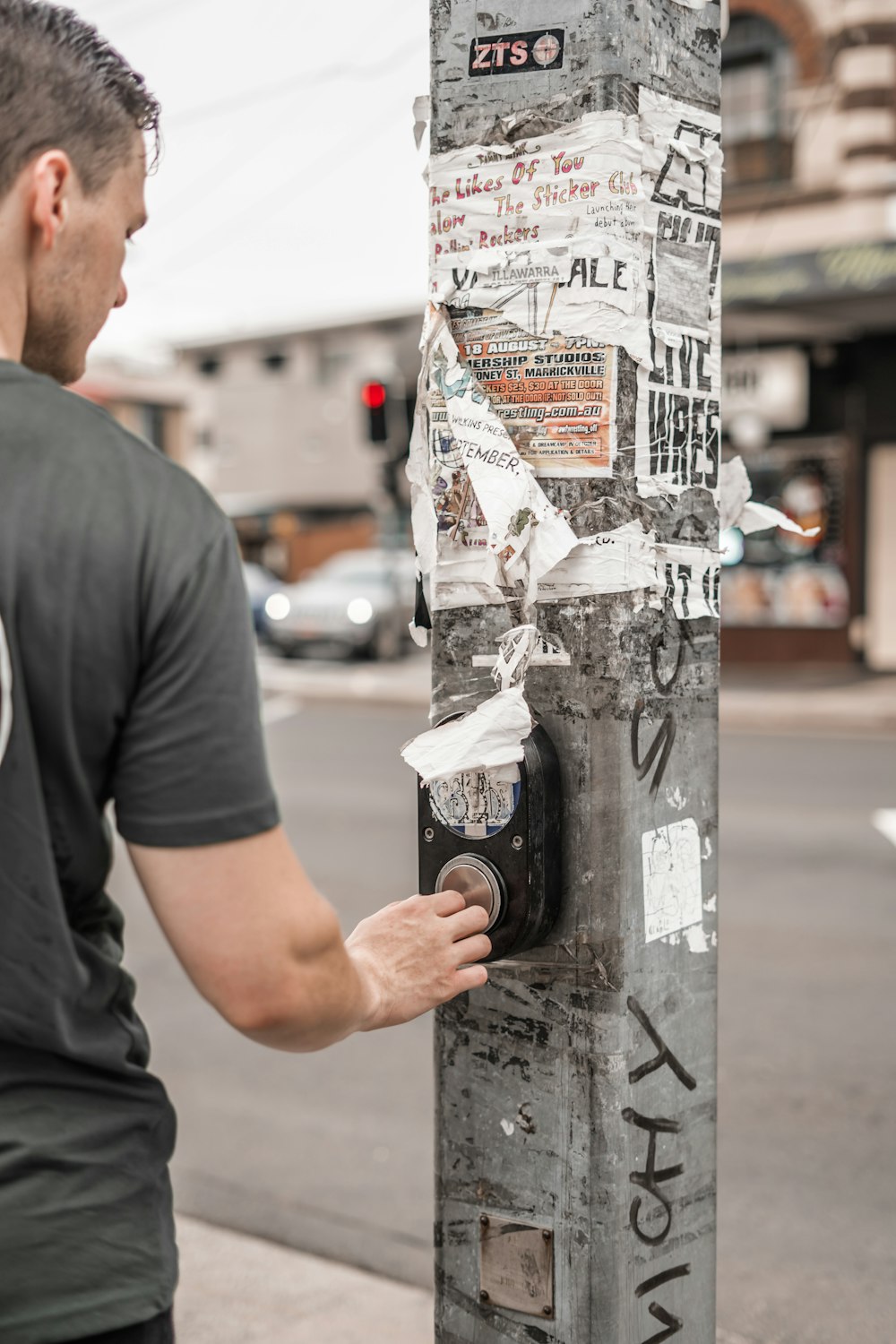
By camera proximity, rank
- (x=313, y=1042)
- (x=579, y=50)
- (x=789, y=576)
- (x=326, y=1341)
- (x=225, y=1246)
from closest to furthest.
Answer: (x=313, y=1042)
(x=579, y=50)
(x=326, y=1341)
(x=225, y=1246)
(x=789, y=576)

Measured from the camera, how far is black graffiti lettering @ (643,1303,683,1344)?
190 centimetres

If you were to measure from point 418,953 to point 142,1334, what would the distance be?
1.63 ft

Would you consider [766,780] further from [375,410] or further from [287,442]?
[287,442]

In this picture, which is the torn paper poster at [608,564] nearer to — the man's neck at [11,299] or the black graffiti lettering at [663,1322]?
the man's neck at [11,299]

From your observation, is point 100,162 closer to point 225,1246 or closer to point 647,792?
point 647,792

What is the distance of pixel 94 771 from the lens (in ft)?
4.31

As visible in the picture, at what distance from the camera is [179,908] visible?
4.36ft

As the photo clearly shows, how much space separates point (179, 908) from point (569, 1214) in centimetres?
81

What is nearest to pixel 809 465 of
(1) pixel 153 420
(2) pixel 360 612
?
(2) pixel 360 612

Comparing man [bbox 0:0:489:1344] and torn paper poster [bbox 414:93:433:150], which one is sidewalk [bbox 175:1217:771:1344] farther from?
torn paper poster [bbox 414:93:433:150]

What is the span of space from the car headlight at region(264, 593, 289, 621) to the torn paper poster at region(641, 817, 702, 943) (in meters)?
19.8

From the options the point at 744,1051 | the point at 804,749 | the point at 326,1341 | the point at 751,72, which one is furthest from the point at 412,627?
the point at 751,72

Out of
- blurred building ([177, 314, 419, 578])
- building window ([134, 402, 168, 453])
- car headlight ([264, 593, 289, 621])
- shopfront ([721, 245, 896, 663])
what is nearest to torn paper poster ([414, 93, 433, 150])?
shopfront ([721, 245, 896, 663])

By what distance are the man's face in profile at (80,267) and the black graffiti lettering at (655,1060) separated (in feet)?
3.32
